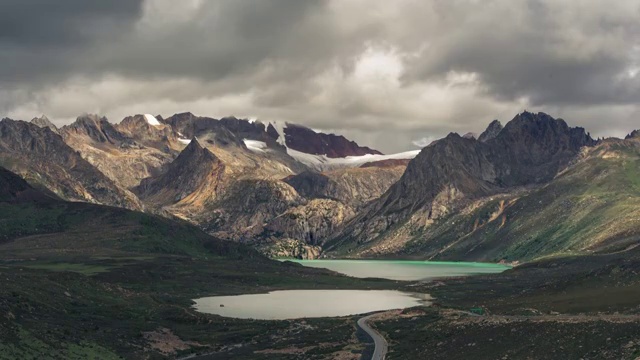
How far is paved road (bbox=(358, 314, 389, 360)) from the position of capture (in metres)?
123

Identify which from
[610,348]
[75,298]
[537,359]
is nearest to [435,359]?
[537,359]

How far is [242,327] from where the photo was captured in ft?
578

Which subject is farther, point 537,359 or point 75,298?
point 75,298

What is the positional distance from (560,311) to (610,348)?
211 feet

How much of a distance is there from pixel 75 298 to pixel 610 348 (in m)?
145

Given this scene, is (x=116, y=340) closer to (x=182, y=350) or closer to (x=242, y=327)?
(x=182, y=350)

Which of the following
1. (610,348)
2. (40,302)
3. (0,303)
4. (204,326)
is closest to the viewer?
(610,348)

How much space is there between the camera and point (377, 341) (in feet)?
465

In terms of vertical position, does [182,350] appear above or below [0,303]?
below

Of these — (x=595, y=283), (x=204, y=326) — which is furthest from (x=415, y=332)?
(x=595, y=283)

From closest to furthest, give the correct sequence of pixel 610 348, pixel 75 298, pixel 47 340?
pixel 610 348 → pixel 47 340 → pixel 75 298

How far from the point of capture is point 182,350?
14712cm

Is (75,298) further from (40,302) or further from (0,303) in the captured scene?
(0,303)

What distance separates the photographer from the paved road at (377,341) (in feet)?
402
